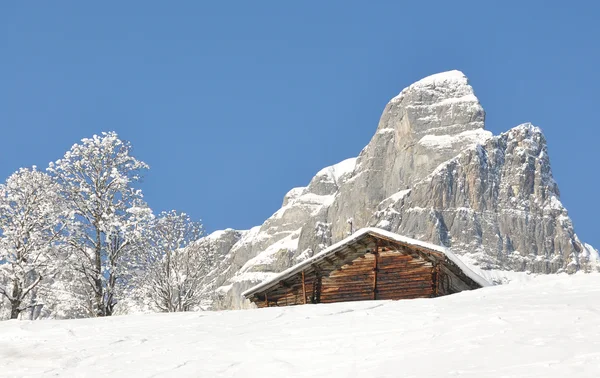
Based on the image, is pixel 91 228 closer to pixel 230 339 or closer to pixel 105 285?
pixel 105 285

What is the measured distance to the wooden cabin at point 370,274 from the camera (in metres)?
28.9

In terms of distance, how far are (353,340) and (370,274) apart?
16.9 m

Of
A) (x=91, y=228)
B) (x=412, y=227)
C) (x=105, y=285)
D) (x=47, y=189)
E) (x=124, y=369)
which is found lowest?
(x=124, y=369)

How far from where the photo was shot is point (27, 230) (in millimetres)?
34188

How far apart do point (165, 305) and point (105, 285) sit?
36.9 feet

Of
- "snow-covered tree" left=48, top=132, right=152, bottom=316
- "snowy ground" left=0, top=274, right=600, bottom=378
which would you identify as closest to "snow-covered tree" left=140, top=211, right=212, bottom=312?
"snow-covered tree" left=48, top=132, right=152, bottom=316

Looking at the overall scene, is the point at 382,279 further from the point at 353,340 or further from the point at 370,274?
the point at 353,340

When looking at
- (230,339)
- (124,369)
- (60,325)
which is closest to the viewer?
(124,369)

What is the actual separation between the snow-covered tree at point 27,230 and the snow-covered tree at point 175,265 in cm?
796

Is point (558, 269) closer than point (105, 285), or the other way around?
point (105, 285)

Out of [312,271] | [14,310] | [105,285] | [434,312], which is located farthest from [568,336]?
[14,310]

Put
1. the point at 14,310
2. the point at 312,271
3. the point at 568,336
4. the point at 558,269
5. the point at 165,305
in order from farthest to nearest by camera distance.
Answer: the point at 558,269
the point at 165,305
the point at 14,310
the point at 312,271
the point at 568,336

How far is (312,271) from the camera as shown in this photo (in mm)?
30531

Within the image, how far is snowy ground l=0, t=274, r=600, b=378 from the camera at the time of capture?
10.5 metres
